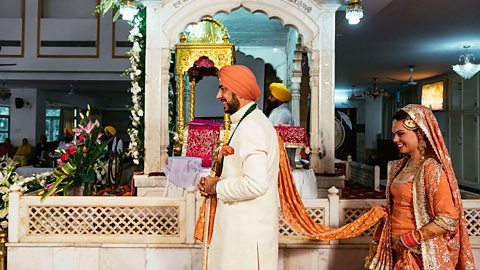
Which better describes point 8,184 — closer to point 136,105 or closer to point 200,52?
point 136,105

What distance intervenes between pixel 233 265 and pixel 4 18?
1286 cm

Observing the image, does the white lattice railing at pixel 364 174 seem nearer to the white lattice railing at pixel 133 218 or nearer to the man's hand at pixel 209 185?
the white lattice railing at pixel 133 218

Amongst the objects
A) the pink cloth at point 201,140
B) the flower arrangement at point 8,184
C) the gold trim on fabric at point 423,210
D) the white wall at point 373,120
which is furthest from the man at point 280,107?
the white wall at point 373,120

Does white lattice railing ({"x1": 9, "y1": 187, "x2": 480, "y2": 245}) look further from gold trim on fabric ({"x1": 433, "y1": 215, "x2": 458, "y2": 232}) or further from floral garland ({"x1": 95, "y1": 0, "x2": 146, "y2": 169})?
floral garland ({"x1": 95, "y1": 0, "x2": 146, "y2": 169})

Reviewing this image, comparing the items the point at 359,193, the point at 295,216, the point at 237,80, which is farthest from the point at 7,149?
the point at 237,80

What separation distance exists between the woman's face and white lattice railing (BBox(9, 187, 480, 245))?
1.38 meters

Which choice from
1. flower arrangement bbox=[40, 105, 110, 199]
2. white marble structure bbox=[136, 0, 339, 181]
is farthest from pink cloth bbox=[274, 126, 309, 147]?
flower arrangement bbox=[40, 105, 110, 199]

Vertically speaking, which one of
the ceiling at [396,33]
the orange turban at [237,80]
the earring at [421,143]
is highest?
the ceiling at [396,33]

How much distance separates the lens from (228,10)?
18.3 feet

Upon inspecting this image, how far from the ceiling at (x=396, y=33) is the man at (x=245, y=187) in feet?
15.5

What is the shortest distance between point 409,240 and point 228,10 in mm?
3891

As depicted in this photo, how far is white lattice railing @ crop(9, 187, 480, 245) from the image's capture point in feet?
12.7

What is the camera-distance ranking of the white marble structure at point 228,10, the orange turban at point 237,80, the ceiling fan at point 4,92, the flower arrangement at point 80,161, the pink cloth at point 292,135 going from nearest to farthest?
the orange turban at point 237,80 → the flower arrangement at point 80,161 → the pink cloth at point 292,135 → the white marble structure at point 228,10 → the ceiling fan at point 4,92

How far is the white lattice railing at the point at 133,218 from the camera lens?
3859 millimetres
